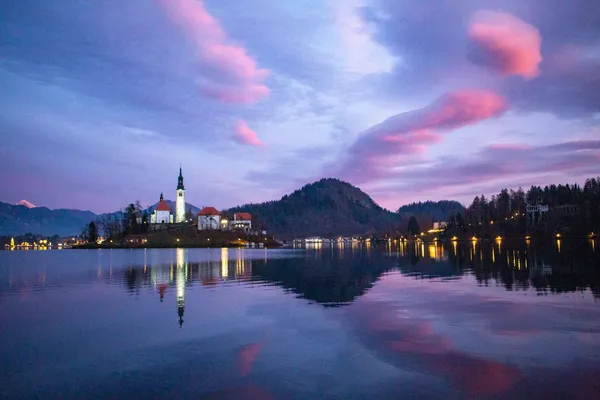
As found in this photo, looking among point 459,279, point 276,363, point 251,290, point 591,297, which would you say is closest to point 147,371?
point 276,363

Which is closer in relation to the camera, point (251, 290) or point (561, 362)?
point (561, 362)

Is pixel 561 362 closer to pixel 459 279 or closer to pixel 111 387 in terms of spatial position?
pixel 111 387

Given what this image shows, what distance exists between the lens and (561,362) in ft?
51.8

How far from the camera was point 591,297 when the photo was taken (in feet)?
98.5

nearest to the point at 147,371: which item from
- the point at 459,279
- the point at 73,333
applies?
the point at 73,333

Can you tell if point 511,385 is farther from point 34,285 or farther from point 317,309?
point 34,285

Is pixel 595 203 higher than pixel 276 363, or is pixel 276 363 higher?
pixel 595 203

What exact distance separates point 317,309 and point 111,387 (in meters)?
15.9

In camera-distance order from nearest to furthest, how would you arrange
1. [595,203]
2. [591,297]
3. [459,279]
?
[591,297], [459,279], [595,203]

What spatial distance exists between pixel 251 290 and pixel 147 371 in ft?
78.8

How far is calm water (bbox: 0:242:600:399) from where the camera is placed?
13.8 m

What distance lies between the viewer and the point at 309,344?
63.1 ft

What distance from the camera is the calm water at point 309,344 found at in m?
13.8

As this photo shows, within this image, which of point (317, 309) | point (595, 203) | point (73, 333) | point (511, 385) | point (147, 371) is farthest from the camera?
point (595, 203)
